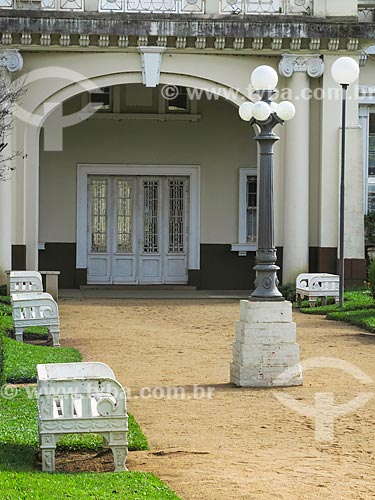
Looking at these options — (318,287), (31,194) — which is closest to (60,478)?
(318,287)

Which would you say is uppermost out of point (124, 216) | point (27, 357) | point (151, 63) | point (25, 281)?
point (151, 63)

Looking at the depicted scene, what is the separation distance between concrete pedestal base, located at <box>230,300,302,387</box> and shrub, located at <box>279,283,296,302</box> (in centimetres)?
854

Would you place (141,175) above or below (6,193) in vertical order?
above

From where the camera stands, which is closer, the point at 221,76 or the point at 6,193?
the point at 6,193

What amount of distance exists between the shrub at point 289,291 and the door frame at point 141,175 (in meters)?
3.75

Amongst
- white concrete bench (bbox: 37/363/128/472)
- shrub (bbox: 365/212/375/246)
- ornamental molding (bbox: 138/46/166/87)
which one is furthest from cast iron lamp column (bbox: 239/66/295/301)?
shrub (bbox: 365/212/375/246)

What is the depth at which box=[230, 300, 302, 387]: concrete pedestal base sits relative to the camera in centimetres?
1095

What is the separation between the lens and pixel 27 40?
65.8 ft

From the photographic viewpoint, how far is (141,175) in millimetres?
23859

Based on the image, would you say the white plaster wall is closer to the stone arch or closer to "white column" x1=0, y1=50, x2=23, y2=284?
the stone arch

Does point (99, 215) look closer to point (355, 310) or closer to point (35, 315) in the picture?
point (355, 310)

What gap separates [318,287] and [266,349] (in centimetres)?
796

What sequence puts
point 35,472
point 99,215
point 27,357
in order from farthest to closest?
point 99,215
point 27,357
point 35,472

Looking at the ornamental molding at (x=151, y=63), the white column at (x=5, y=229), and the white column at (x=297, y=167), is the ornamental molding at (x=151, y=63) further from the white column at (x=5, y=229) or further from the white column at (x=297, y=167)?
the white column at (x=5, y=229)
